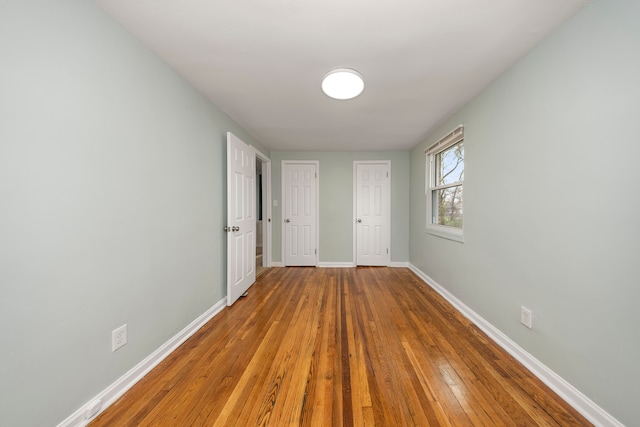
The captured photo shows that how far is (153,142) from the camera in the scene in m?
1.65

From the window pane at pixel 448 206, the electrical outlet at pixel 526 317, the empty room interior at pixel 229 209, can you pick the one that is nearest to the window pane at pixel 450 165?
the window pane at pixel 448 206

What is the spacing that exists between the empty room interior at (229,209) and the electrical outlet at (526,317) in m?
0.02

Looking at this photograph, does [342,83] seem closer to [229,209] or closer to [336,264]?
[229,209]

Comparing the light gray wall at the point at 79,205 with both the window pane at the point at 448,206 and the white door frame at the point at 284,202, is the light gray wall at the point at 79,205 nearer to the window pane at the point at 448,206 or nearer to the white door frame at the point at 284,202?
the white door frame at the point at 284,202

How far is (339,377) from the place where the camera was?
1492 mm

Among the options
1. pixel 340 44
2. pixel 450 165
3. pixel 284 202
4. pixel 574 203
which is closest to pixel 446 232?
pixel 450 165

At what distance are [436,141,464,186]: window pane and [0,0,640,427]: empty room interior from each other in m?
0.34

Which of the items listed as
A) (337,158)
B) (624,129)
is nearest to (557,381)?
(624,129)

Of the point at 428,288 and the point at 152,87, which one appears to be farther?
the point at 428,288

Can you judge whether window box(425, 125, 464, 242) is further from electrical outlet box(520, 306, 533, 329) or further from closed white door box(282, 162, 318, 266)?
closed white door box(282, 162, 318, 266)

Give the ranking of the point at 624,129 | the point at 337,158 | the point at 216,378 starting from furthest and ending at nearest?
1. the point at 337,158
2. the point at 216,378
3. the point at 624,129

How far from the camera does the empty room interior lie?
3.46ft

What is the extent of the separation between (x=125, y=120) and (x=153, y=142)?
23cm

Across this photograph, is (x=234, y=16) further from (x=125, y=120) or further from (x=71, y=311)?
(x=71, y=311)
